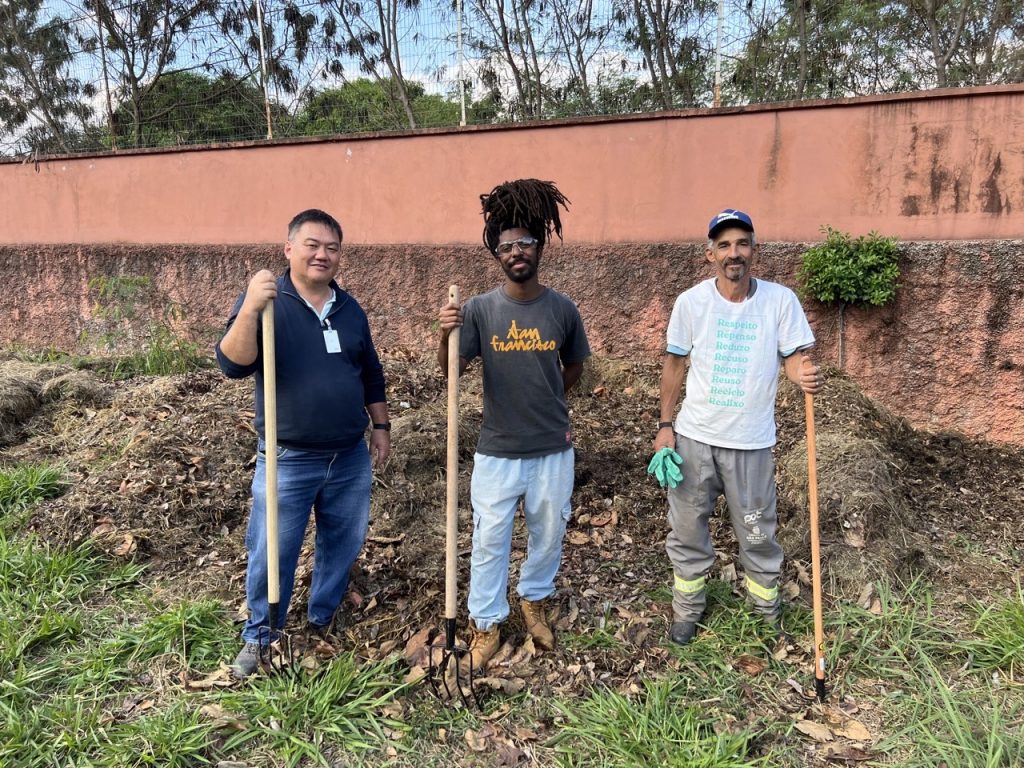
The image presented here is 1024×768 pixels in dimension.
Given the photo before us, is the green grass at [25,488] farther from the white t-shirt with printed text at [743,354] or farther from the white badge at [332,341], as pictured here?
the white t-shirt with printed text at [743,354]

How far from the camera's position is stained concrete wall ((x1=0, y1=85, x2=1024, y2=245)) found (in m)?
5.14

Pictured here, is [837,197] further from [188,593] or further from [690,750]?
[188,593]

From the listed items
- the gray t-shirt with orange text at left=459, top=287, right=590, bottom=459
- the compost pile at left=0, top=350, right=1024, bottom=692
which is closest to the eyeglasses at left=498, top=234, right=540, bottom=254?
the gray t-shirt with orange text at left=459, top=287, right=590, bottom=459

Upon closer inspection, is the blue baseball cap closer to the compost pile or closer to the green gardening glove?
the green gardening glove

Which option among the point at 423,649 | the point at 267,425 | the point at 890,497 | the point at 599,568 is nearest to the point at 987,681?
the point at 890,497

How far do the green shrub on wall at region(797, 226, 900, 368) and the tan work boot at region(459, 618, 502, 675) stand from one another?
13.1 ft

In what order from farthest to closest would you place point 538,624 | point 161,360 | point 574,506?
point 161,360, point 574,506, point 538,624

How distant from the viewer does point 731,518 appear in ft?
10.1

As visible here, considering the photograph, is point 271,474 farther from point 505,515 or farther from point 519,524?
point 519,524

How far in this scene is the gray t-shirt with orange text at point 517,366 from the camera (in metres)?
2.79

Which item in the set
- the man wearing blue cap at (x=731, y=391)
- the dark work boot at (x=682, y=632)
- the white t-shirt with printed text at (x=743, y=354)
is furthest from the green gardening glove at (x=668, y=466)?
the dark work boot at (x=682, y=632)

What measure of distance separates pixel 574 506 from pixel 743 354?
1.84m

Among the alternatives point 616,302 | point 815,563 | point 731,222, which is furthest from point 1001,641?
point 616,302

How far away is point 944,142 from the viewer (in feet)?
16.9
